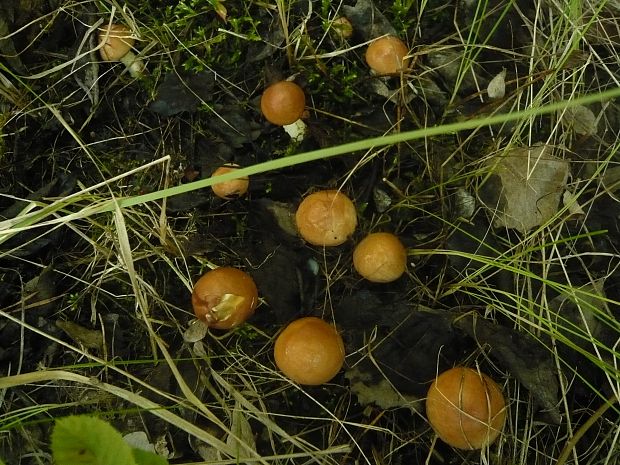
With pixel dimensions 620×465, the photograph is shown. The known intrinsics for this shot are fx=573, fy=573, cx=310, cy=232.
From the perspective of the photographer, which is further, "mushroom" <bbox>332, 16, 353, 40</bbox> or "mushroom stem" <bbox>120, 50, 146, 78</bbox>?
"mushroom stem" <bbox>120, 50, 146, 78</bbox>

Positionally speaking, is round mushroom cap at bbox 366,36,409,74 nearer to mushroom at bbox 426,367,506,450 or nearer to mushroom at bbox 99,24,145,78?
mushroom at bbox 99,24,145,78

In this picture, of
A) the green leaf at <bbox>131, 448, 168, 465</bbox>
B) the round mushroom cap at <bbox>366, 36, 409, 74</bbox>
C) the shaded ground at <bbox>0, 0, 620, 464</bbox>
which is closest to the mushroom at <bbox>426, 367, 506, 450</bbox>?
the shaded ground at <bbox>0, 0, 620, 464</bbox>

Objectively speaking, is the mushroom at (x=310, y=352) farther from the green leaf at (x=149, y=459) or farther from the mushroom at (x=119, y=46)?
the mushroom at (x=119, y=46)

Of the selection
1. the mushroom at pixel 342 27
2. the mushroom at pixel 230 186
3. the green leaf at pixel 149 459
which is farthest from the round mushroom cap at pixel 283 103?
the green leaf at pixel 149 459

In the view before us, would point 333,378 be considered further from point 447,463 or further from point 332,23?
point 332,23

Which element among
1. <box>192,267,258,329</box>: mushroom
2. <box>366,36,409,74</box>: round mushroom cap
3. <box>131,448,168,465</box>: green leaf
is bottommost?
<box>192,267,258,329</box>: mushroom

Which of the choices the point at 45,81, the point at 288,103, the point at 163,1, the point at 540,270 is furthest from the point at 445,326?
the point at 45,81

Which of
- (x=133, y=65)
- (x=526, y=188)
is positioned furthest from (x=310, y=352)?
(x=133, y=65)
